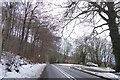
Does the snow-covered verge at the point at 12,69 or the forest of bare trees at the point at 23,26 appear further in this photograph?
the forest of bare trees at the point at 23,26

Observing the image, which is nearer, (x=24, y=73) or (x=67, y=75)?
(x=24, y=73)

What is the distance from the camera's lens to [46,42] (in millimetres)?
55531

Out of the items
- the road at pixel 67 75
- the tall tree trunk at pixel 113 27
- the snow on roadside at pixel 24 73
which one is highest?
the tall tree trunk at pixel 113 27

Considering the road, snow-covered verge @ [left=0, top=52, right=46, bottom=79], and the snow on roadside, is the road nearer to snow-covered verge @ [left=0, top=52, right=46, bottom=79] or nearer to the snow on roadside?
the snow on roadside

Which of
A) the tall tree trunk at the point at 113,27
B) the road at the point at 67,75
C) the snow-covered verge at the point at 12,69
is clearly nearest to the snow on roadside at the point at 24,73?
the snow-covered verge at the point at 12,69

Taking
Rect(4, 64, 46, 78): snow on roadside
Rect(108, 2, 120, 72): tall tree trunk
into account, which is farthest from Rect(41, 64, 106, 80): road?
Rect(108, 2, 120, 72): tall tree trunk

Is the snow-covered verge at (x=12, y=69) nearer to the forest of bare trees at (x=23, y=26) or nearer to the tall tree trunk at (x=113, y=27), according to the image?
the forest of bare trees at (x=23, y=26)

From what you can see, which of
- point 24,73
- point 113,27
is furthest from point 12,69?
point 113,27

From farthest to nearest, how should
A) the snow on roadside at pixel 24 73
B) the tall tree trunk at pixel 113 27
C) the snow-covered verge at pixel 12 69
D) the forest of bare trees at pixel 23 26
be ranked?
the forest of bare trees at pixel 23 26, the tall tree trunk at pixel 113 27, the snow on roadside at pixel 24 73, the snow-covered verge at pixel 12 69

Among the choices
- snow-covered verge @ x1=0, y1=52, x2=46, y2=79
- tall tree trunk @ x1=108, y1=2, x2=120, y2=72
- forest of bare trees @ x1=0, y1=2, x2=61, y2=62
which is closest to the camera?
snow-covered verge @ x1=0, y1=52, x2=46, y2=79

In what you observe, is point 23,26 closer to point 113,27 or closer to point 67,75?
point 67,75

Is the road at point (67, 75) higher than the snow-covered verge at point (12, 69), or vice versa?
the snow-covered verge at point (12, 69)

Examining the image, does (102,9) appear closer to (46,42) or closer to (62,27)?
(62,27)

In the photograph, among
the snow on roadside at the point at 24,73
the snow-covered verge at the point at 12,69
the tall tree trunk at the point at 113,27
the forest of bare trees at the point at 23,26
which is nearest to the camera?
the snow-covered verge at the point at 12,69
